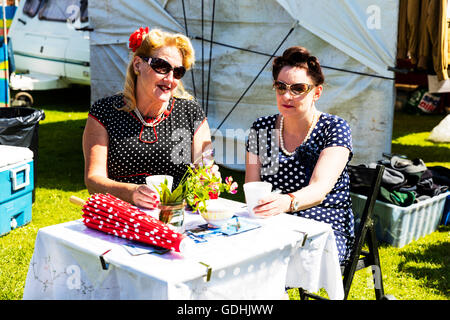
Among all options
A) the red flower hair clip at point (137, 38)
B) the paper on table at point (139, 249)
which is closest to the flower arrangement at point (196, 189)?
the paper on table at point (139, 249)

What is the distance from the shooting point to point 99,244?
1.95m

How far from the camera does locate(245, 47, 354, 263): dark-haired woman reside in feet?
8.89

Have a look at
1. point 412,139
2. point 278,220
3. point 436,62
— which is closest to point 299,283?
point 278,220

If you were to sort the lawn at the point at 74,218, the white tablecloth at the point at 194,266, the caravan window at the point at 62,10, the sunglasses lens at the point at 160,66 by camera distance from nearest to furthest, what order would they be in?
the white tablecloth at the point at 194,266
the sunglasses lens at the point at 160,66
the lawn at the point at 74,218
the caravan window at the point at 62,10

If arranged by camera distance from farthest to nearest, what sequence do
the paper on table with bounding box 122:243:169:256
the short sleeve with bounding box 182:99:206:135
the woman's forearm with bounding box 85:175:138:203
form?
the short sleeve with bounding box 182:99:206:135
the woman's forearm with bounding box 85:175:138:203
the paper on table with bounding box 122:243:169:256

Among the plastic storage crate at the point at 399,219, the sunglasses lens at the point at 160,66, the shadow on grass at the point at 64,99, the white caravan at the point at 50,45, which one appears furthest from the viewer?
the shadow on grass at the point at 64,99

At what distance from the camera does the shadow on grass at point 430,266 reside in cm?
377

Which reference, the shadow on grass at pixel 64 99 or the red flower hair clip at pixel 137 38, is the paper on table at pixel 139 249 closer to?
the red flower hair clip at pixel 137 38

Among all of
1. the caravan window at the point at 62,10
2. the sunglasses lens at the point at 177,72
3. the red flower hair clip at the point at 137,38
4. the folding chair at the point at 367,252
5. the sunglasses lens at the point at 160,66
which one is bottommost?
the folding chair at the point at 367,252

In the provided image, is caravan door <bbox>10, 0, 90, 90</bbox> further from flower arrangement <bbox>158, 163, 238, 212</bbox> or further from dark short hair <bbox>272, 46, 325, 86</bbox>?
flower arrangement <bbox>158, 163, 238, 212</bbox>

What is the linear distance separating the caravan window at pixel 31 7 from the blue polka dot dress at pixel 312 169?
9.81m

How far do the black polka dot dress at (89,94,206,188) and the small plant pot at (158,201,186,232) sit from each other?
0.95 meters

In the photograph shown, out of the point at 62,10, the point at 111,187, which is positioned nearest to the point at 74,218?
the point at 111,187

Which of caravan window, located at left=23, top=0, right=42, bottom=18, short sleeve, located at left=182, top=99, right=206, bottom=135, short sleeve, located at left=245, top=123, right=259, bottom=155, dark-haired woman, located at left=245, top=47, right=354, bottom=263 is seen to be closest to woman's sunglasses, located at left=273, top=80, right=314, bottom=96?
dark-haired woman, located at left=245, top=47, right=354, bottom=263
